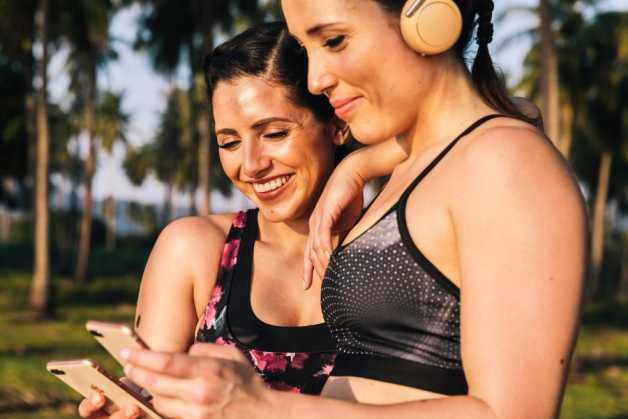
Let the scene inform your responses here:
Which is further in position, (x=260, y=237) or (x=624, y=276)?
(x=624, y=276)

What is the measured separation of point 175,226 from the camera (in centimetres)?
279

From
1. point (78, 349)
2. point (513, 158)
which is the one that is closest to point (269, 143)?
point (513, 158)

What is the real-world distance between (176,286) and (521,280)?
146 cm

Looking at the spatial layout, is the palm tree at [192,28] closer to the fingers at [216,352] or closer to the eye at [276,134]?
the eye at [276,134]

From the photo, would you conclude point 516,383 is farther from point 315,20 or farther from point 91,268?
point 91,268

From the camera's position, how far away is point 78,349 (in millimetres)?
19125

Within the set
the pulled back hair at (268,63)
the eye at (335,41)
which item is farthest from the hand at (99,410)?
the pulled back hair at (268,63)

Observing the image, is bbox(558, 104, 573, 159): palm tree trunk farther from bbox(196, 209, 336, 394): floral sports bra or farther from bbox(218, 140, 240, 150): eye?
bbox(196, 209, 336, 394): floral sports bra

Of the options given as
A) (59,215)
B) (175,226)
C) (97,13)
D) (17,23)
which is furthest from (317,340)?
(59,215)

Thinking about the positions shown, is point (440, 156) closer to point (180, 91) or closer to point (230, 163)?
point (230, 163)

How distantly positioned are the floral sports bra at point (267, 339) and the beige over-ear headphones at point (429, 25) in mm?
1155

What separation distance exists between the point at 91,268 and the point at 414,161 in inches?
1394

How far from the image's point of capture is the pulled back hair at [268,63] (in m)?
2.85

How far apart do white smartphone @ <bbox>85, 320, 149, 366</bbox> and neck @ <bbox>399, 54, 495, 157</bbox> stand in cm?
83
